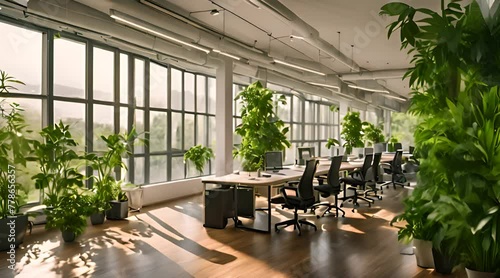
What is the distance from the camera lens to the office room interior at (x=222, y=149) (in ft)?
10.5

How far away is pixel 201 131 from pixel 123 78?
3.16 m

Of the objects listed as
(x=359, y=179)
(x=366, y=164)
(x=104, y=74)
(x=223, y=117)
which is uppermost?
(x=104, y=74)

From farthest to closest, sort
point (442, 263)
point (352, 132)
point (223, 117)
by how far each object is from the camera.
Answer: point (352, 132), point (223, 117), point (442, 263)

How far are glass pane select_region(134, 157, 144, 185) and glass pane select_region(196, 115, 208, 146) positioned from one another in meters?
2.30

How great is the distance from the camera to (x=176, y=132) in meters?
10.3

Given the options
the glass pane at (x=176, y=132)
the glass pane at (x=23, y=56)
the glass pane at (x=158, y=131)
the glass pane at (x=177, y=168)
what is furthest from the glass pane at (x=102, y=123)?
the glass pane at (x=177, y=168)

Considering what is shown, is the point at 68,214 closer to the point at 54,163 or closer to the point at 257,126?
the point at 54,163

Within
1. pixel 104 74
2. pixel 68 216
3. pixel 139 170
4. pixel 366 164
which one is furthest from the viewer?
pixel 139 170

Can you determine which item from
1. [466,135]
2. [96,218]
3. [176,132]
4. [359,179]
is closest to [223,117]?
[176,132]

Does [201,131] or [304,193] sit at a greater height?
[201,131]

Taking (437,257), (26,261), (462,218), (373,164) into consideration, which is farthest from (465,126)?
(373,164)

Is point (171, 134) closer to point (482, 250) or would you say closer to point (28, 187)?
point (28, 187)

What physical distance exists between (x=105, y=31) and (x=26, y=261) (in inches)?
141

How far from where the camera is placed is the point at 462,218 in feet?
9.97
